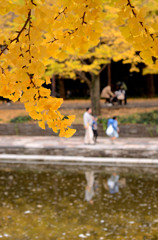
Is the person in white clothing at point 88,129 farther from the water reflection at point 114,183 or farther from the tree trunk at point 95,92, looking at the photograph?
the tree trunk at point 95,92

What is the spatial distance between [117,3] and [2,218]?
21.7ft

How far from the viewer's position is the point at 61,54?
15.0 ft


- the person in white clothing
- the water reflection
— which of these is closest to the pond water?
the water reflection

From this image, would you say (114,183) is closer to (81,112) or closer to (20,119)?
(20,119)

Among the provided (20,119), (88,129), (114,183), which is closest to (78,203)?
(114,183)

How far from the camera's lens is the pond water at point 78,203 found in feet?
29.6

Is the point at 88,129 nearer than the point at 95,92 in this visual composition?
Yes

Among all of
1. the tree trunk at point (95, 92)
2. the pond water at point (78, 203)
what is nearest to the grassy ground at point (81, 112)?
the tree trunk at point (95, 92)

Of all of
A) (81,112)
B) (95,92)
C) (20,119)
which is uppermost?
(95,92)

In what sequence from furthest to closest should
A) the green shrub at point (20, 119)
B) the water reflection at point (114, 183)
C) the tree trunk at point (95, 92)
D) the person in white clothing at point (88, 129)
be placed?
1. the tree trunk at point (95, 92)
2. the green shrub at point (20, 119)
3. the person in white clothing at point (88, 129)
4. the water reflection at point (114, 183)

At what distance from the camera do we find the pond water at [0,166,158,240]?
902cm

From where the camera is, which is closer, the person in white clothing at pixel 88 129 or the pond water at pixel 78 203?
the pond water at pixel 78 203

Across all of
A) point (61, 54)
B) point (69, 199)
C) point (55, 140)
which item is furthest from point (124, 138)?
point (61, 54)

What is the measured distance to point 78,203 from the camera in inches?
430
